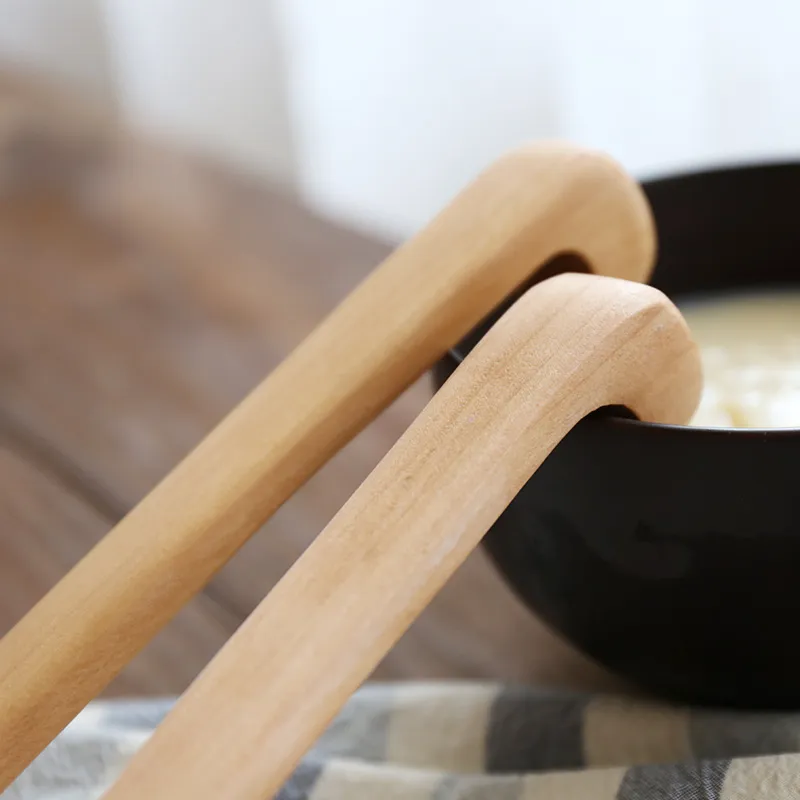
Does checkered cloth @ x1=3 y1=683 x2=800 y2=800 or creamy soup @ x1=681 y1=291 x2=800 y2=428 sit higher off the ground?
creamy soup @ x1=681 y1=291 x2=800 y2=428

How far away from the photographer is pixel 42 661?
0.31 meters

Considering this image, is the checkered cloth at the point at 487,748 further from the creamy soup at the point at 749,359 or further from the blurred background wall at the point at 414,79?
the blurred background wall at the point at 414,79

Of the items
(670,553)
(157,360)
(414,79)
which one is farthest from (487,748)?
(414,79)

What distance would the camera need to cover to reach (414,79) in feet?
4.17

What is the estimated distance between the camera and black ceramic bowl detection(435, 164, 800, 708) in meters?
0.32

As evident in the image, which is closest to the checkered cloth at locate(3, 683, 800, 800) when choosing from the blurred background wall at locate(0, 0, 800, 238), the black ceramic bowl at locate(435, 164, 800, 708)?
the black ceramic bowl at locate(435, 164, 800, 708)

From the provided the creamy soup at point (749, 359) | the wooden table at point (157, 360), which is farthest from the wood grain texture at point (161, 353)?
the creamy soup at point (749, 359)

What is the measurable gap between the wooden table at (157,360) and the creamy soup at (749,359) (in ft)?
0.37

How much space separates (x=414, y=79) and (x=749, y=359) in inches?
35.2

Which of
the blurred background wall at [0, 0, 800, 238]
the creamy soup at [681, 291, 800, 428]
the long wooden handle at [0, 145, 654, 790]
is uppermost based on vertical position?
the long wooden handle at [0, 145, 654, 790]

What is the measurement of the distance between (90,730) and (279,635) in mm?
195

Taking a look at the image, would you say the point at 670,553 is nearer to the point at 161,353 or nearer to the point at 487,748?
the point at 487,748

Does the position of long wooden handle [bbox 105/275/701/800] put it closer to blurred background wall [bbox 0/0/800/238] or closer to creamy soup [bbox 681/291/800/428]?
creamy soup [bbox 681/291/800/428]

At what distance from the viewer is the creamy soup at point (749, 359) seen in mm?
385
